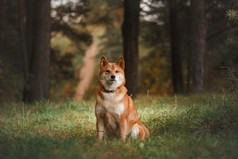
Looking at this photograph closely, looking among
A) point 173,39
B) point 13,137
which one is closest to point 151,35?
point 173,39

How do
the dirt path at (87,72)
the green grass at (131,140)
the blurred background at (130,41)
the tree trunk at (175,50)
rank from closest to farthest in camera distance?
the green grass at (131,140), the blurred background at (130,41), the tree trunk at (175,50), the dirt path at (87,72)

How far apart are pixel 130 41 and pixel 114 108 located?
21.6 ft

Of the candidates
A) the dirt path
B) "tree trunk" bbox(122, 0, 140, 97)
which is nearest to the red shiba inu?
"tree trunk" bbox(122, 0, 140, 97)

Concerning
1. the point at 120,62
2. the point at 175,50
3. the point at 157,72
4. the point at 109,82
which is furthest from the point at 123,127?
the point at 157,72

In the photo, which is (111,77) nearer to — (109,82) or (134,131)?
Answer: (109,82)

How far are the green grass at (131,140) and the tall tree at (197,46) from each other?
10.2 feet

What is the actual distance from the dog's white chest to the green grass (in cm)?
54

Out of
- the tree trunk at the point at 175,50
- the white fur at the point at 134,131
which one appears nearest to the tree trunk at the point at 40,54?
the white fur at the point at 134,131

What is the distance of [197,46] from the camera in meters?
11.1

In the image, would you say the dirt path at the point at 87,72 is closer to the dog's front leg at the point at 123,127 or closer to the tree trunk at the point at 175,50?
the tree trunk at the point at 175,50

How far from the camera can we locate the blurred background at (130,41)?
11094 mm

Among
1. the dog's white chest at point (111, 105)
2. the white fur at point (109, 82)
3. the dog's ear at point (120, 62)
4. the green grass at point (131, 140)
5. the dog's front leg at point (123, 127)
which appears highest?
the dog's ear at point (120, 62)

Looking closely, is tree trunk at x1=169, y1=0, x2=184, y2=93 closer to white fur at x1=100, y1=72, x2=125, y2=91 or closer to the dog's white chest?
white fur at x1=100, y1=72, x2=125, y2=91

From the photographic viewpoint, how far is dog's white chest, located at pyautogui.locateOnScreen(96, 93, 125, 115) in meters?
5.32
